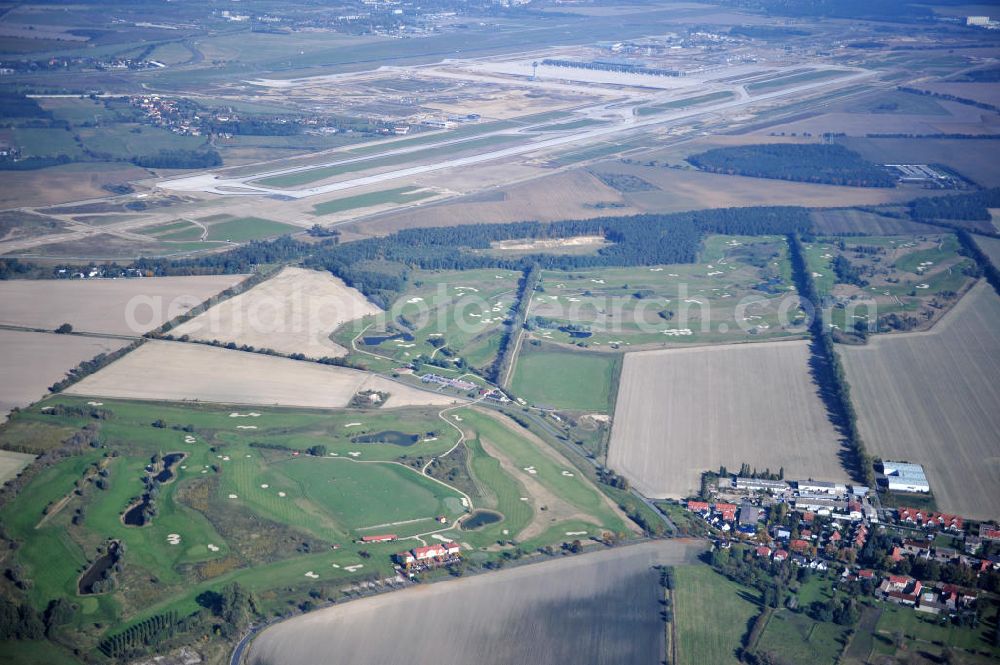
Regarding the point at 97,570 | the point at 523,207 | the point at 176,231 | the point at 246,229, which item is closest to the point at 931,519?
the point at 97,570

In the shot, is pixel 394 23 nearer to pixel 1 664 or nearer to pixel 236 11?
pixel 236 11

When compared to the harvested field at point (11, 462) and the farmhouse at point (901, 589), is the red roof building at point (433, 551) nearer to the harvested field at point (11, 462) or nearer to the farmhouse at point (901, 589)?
the farmhouse at point (901, 589)

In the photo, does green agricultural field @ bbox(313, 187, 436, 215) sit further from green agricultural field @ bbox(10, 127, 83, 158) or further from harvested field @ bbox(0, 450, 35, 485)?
harvested field @ bbox(0, 450, 35, 485)

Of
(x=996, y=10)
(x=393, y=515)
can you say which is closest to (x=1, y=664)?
(x=393, y=515)

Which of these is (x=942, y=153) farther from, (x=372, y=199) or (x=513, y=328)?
(x=513, y=328)

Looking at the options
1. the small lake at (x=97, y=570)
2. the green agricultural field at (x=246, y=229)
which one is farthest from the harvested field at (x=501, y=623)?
the green agricultural field at (x=246, y=229)
